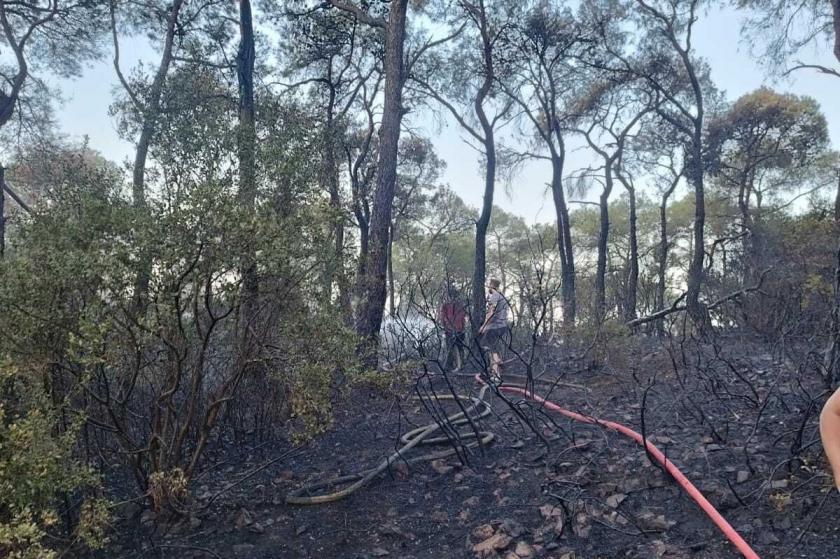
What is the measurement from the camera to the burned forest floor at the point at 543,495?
9.78 ft

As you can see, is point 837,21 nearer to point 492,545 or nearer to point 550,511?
point 550,511

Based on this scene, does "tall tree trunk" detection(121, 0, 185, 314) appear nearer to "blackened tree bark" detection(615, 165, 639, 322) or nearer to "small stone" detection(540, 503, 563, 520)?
"small stone" detection(540, 503, 563, 520)

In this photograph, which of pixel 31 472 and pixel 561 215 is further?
pixel 561 215

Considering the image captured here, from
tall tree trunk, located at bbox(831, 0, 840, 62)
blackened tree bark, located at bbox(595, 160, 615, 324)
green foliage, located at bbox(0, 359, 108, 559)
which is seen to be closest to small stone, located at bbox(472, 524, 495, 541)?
green foliage, located at bbox(0, 359, 108, 559)

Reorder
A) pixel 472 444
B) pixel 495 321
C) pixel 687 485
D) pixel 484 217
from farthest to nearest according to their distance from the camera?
pixel 484 217
pixel 495 321
pixel 472 444
pixel 687 485

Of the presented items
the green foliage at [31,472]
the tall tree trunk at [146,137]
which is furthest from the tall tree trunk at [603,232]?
the green foliage at [31,472]

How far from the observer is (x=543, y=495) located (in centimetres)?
359

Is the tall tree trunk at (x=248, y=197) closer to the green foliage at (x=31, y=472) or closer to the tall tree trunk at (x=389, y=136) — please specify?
the green foliage at (x=31, y=472)

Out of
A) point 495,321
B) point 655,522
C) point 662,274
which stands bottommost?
point 655,522

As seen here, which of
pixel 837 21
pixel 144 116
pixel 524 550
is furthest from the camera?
pixel 837 21

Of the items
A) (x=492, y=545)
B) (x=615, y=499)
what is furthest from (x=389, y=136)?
(x=492, y=545)

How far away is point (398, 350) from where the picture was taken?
19.9 ft

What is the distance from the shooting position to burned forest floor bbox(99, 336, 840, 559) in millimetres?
2982

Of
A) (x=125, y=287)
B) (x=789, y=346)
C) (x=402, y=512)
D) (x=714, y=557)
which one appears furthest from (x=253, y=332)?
(x=789, y=346)
